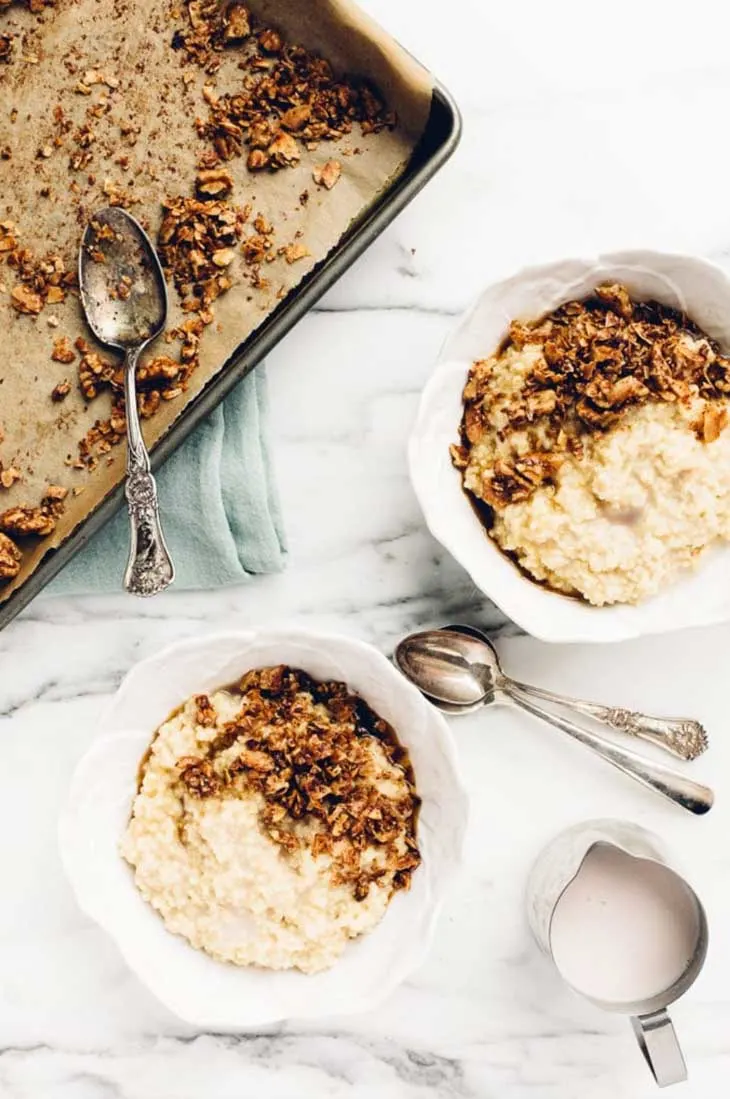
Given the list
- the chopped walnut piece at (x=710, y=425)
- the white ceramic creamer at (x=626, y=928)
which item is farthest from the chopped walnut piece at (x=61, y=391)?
the white ceramic creamer at (x=626, y=928)

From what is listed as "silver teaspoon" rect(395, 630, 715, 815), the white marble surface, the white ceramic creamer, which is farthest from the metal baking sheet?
the white ceramic creamer

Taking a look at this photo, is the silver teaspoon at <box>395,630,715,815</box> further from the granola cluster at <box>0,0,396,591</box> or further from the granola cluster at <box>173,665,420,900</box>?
the granola cluster at <box>0,0,396,591</box>

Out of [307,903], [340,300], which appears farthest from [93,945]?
[340,300]

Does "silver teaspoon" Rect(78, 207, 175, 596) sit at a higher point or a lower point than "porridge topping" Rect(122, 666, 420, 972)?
higher

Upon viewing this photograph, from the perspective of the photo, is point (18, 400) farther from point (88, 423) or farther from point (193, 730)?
point (193, 730)

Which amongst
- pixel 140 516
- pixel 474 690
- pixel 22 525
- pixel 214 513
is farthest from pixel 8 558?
pixel 474 690

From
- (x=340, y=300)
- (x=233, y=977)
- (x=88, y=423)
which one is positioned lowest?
(x=233, y=977)
